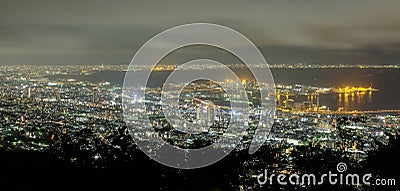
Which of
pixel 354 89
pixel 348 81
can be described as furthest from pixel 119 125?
pixel 348 81

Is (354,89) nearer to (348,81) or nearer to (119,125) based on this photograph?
(348,81)

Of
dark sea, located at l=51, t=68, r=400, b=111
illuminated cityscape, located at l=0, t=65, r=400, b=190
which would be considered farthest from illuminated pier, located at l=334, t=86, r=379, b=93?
illuminated cityscape, located at l=0, t=65, r=400, b=190

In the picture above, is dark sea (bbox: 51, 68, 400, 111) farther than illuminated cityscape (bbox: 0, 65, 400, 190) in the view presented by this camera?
Yes

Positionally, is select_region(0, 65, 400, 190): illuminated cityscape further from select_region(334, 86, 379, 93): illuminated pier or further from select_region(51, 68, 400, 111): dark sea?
select_region(334, 86, 379, 93): illuminated pier

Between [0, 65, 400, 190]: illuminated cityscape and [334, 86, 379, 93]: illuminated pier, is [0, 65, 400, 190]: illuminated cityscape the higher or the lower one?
the lower one

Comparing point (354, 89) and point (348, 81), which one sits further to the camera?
point (348, 81)

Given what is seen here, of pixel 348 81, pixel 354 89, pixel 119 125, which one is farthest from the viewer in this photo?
pixel 348 81

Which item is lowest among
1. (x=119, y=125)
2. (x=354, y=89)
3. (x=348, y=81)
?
(x=119, y=125)

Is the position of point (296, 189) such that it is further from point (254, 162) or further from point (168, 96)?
point (168, 96)

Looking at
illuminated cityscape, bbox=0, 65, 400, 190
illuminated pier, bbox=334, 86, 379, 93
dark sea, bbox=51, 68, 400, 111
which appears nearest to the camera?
illuminated cityscape, bbox=0, 65, 400, 190

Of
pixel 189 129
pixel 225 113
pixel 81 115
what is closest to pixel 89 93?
pixel 81 115
